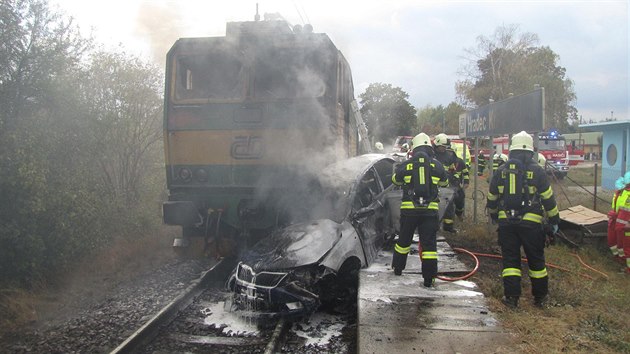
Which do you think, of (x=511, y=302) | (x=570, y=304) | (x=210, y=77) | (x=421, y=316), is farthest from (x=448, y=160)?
(x=421, y=316)

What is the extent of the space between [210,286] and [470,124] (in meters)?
6.58

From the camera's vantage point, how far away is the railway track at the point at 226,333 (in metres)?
4.55

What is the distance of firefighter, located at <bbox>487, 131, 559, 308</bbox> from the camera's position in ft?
16.2

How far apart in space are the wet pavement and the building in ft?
37.6

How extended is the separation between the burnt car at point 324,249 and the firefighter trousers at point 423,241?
420 millimetres

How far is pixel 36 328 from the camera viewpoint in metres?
5.15

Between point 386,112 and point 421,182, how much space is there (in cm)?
1849

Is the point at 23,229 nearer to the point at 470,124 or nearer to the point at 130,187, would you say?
the point at 130,187

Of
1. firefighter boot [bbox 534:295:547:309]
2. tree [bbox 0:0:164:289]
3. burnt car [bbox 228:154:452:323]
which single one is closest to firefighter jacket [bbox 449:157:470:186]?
burnt car [bbox 228:154:452:323]

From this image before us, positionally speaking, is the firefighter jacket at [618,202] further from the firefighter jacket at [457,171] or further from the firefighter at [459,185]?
the firefighter jacket at [457,171]

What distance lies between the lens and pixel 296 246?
5078 mm

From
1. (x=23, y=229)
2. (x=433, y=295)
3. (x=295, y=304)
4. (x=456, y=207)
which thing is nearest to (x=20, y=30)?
(x=23, y=229)

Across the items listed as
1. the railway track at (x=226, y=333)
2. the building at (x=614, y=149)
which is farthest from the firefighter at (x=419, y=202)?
the building at (x=614, y=149)

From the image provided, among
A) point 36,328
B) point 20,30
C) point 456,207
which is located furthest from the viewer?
point 456,207
